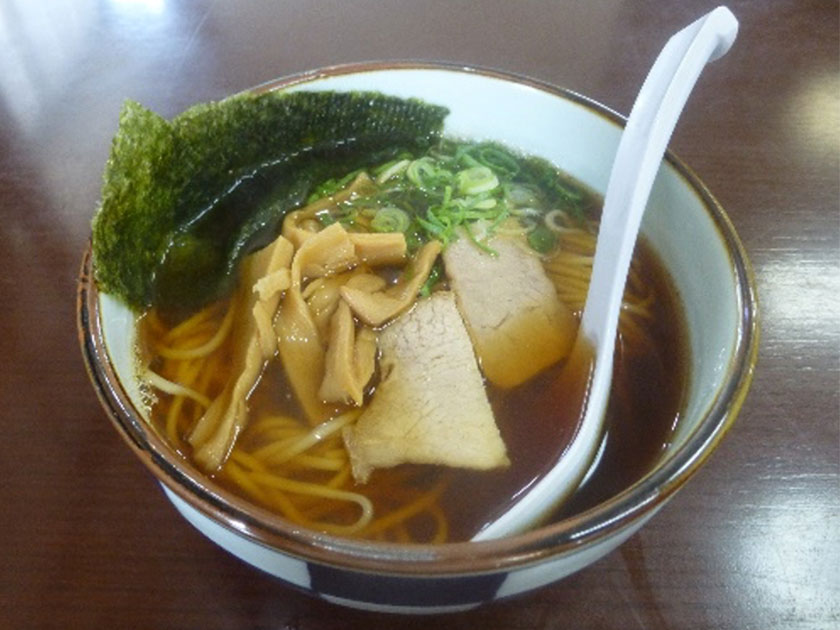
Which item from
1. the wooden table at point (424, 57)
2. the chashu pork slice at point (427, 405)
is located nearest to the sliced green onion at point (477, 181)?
the chashu pork slice at point (427, 405)

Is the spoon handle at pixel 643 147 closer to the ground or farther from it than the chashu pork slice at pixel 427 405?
farther from it

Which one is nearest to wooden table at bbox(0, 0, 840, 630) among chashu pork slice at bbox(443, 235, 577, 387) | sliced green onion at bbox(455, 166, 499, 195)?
chashu pork slice at bbox(443, 235, 577, 387)

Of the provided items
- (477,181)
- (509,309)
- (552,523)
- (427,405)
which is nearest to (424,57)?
(477,181)

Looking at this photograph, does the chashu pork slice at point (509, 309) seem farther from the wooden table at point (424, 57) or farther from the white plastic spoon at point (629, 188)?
the wooden table at point (424, 57)

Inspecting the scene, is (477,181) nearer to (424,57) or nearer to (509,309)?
(509,309)

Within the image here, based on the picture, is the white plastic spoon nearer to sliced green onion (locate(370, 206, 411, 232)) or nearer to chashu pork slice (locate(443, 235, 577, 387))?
chashu pork slice (locate(443, 235, 577, 387))

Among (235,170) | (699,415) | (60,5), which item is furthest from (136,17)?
(699,415)
